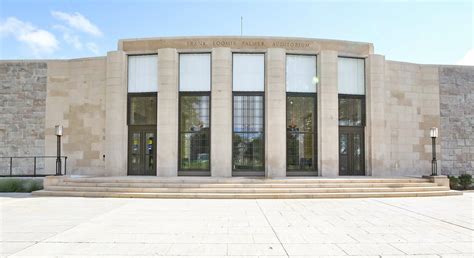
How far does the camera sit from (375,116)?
57.0ft

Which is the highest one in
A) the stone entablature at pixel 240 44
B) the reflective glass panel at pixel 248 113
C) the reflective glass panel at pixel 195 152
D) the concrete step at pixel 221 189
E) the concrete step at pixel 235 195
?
the stone entablature at pixel 240 44

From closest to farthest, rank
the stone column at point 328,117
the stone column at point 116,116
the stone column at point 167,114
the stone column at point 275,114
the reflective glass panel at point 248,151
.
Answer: the stone column at point 275,114
the stone column at point 167,114
the stone column at point 328,117
the reflective glass panel at point 248,151
the stone column at point 116,116

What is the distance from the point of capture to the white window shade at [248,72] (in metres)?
17.0

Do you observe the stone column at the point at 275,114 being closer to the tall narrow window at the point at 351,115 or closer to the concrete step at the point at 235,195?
the tall narrow window at the point at 351,115

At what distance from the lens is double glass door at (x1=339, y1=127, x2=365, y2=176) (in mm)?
17453

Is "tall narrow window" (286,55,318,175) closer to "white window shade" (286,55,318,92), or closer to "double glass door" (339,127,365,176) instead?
"white window shade" (286,55,318,92)

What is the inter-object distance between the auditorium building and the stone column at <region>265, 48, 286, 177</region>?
0.05 meters

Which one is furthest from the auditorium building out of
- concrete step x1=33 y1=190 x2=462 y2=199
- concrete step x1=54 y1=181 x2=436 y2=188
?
concrete step x1=33 y1=190 x2=462 y2=199

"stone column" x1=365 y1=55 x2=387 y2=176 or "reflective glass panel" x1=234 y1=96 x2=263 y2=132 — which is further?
"stone column" x1=365 y1=55 x2=387 y2=176

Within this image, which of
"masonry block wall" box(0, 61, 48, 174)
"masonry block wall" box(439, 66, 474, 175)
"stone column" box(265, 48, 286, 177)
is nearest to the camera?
"stone column" box(265, 48, 286, 177)

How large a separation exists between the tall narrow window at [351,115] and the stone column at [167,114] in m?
8.35

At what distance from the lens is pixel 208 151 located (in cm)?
1691
